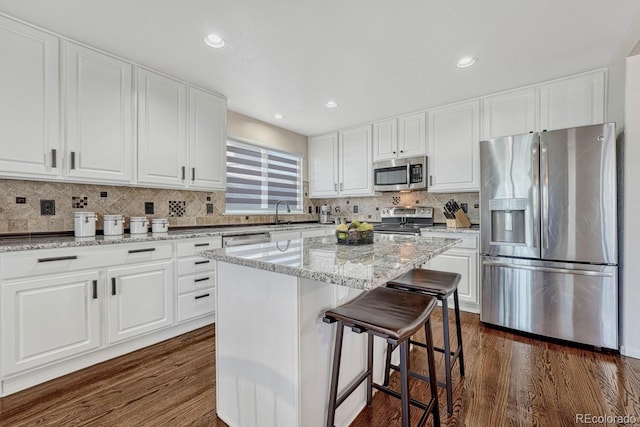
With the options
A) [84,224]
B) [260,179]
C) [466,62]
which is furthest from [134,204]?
[466,62]

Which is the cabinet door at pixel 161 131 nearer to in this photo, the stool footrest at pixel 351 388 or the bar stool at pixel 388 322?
the bar stool at pixel 388 322

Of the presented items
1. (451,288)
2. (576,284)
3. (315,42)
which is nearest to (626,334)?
(576,284)

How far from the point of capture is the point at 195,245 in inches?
103

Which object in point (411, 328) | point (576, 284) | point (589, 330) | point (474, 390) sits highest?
point (411, 328)

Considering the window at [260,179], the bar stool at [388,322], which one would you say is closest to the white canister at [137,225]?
the window at [260,179]

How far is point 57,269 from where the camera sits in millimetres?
1865

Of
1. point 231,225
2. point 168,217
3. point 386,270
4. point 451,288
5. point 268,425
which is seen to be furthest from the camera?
point 231,225

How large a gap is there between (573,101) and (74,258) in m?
4.40

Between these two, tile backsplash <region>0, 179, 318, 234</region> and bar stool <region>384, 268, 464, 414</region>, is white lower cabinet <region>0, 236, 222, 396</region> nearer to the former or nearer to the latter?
tile backsplash <region>0, 179, 318, 234</region>

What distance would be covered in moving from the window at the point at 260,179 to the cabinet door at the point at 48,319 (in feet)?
6.11

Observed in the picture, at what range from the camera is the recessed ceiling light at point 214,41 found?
2.08 metres

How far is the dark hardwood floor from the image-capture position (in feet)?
4.96

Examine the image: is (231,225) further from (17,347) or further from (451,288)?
(451,288)

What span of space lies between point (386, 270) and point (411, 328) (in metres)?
0.28
